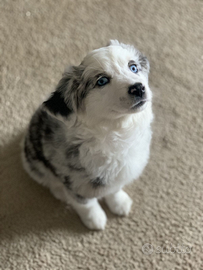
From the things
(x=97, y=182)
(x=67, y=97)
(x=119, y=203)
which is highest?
(x=67, y=97)

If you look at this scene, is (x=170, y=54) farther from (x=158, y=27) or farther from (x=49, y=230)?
(x=49, y=230)

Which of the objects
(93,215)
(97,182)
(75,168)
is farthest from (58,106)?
(93,215)

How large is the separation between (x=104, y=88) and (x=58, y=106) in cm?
24

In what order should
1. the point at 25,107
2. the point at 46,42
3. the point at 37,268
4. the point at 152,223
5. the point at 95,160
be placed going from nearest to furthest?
the point at 95,160, the point at 37,268, the point at 152,223, the point at 25,107, the point at 46,42

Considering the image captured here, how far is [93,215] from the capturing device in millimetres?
1892

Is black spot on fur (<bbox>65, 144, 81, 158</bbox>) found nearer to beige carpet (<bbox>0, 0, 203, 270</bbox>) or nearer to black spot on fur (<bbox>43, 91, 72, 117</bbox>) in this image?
black spot on fur (<bbox>43, 91, 72, 117</bbox>)

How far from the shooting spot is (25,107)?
228 centimetres

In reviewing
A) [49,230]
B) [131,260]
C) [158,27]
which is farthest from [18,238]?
[158,27]

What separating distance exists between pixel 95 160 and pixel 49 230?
738mm

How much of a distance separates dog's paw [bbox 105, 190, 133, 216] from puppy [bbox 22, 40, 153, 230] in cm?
20

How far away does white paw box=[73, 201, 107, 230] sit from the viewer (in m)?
1.88

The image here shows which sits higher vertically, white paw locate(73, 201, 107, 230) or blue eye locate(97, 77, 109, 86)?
blue eye locate(97, 77, 109, 86)

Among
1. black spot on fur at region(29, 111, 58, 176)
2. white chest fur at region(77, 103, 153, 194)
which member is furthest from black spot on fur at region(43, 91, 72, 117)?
black spot on fur at region(29, 111, 58, 176)

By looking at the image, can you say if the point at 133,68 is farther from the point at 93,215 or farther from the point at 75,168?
the point at 93,215
